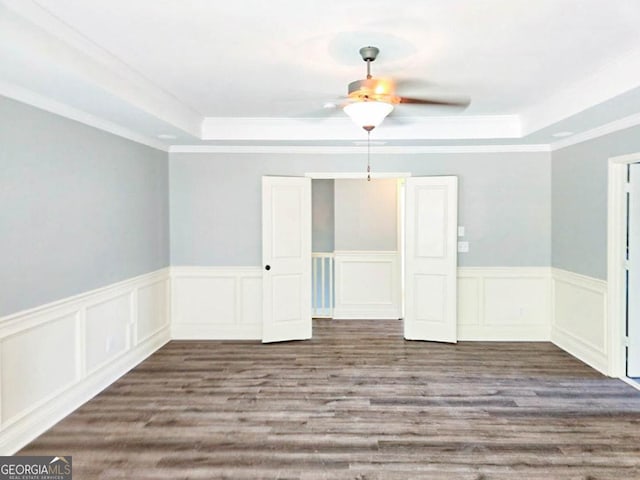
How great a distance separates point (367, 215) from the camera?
6625 mm

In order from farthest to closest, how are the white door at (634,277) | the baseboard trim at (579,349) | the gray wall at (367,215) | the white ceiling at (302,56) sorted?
the gray wall at (367,215) < the baseboard trim at (579,349) < the white door at (634,277) < the white ceiling at (302,56)

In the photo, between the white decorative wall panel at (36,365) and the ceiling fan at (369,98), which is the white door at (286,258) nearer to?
the white decorative wall panel at (36,365)

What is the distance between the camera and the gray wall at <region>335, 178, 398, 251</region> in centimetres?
659

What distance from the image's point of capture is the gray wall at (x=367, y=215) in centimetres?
659

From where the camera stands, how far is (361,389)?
12.7 ft

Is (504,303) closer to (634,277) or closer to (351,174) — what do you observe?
(634,277)

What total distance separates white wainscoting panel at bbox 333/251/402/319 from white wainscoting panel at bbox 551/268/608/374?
2.21 m

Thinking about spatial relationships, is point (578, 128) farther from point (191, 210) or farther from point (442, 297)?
point (191, 210)

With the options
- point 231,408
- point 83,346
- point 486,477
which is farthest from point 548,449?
point 83,346

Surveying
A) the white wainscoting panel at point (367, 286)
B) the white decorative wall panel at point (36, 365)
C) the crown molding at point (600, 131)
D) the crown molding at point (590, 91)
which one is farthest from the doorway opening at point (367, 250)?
the white decorative wall panel at point (36, 365)

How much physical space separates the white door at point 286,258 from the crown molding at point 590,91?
2629 mm

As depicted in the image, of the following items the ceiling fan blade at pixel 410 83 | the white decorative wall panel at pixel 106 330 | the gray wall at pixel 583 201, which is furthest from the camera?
the gray wall at pixel 583 201

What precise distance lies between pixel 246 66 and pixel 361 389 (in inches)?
112

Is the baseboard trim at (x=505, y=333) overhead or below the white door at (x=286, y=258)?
below
